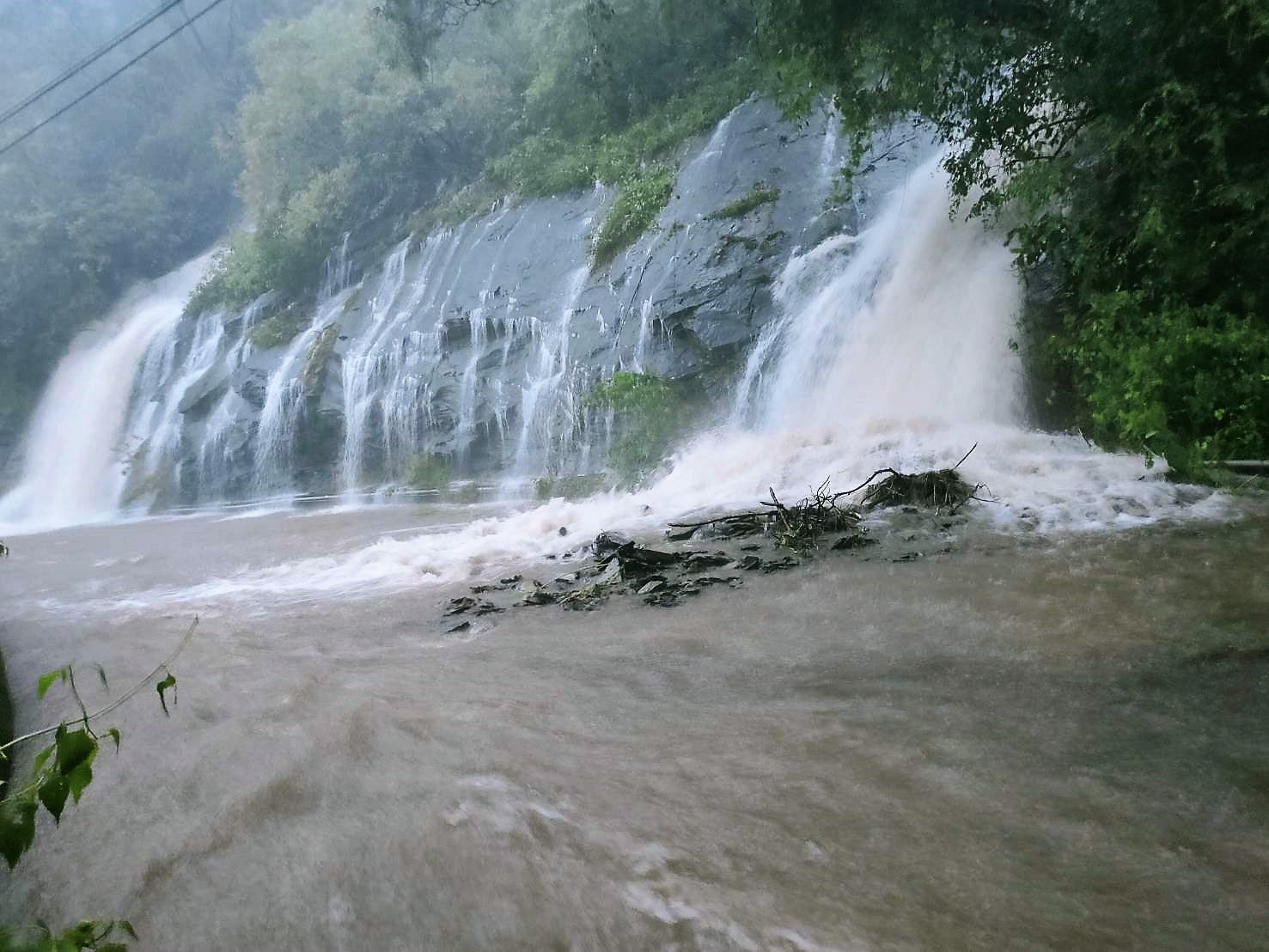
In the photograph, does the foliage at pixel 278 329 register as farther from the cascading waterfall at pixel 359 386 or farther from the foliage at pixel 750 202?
the foliage at pixel 750 202

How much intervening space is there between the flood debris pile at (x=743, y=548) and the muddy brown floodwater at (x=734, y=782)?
0.66m

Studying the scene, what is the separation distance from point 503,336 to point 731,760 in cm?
1555

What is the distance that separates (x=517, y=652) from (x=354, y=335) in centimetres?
1733

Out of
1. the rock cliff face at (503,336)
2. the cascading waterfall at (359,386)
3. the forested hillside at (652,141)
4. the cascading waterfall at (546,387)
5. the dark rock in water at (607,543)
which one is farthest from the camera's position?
the cascading waterfall at (359,386)

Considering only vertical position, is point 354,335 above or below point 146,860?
above

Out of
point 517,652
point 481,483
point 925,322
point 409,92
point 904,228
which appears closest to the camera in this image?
point 517,652

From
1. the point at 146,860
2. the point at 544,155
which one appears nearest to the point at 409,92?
the point at 544,155

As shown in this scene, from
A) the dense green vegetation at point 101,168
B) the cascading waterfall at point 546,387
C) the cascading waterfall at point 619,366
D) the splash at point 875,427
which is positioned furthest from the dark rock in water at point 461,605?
the dense green vegetation at point 101,168

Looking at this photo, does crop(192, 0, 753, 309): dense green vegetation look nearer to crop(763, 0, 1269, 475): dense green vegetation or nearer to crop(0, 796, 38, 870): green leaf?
crop(763, 0, 1269, 475): dense green vegetation

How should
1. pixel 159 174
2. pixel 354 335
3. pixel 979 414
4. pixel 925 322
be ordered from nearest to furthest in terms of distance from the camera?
pixel 979 414 < pixel 925 322 < pixel 354 335 < pixel 159 174

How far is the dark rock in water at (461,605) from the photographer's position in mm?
5695

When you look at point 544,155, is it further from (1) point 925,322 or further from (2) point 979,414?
(2) point 979,414

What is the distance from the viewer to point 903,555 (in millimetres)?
5742

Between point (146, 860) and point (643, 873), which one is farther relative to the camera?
point (146, 860)
